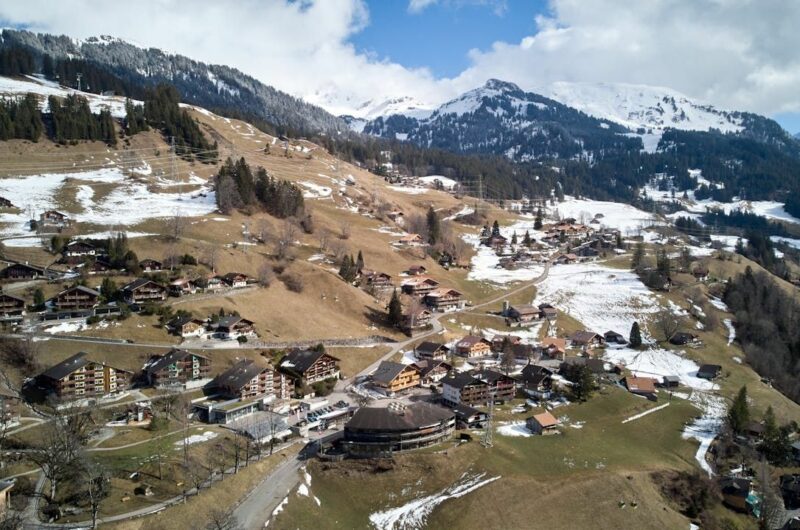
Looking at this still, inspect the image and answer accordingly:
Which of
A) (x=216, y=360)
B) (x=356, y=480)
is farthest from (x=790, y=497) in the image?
(x=216, y=360)

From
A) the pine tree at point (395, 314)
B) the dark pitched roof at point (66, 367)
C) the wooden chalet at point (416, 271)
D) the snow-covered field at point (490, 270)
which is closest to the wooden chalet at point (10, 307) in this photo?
the dark pitched roof at point (66, 367)

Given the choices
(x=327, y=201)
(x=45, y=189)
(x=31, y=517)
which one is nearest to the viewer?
(x=31, y=517)

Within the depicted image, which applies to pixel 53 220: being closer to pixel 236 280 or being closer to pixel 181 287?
pixel 181 287

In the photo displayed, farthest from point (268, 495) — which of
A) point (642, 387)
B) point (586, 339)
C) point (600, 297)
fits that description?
point (600, 297)

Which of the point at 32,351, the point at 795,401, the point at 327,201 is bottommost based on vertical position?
the point at 795,401

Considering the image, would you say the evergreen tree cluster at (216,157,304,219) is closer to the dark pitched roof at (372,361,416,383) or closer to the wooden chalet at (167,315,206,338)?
the wooden chalet at (167,315,206,338)

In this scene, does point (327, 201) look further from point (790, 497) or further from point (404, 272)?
point (790, 497)

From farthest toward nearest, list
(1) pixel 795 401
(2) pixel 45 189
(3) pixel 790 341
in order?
(2) pixel 45 189
(3) pixel 790 341
(1) pixel 795 401
